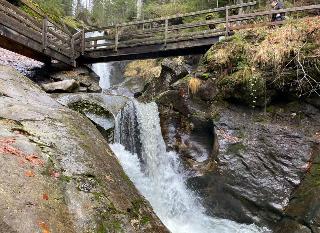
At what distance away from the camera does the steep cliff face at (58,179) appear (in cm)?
434

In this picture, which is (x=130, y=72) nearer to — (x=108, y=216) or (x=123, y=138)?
(x=123, y=138)

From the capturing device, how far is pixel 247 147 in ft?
33.7

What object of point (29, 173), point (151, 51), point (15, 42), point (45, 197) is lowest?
point (45, 197)

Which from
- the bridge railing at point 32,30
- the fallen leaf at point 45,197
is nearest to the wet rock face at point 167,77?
the bridge railing at point 32,30

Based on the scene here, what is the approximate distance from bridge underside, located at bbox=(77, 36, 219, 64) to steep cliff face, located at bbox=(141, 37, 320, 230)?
2.28 metres

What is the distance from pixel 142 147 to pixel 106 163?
4.55 meters

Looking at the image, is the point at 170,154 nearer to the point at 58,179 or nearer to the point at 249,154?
the point at 249,154

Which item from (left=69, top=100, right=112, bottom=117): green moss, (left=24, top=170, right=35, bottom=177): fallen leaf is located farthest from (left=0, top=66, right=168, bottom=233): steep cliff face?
(left=69, top=100, right=112, bottom=117): green moss

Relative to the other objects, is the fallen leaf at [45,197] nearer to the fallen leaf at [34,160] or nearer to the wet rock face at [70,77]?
the fallen leaf at [34,160]

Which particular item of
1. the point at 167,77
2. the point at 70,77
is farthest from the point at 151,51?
the point at 70,77

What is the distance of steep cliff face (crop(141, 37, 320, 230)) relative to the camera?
358 inches

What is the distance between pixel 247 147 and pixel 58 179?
648cm

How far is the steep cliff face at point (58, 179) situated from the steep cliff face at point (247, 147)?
13.2ft

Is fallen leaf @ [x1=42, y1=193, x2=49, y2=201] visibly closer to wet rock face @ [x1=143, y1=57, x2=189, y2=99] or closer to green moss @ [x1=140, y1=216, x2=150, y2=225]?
green moss @ [x1=140, y1=216, x2=150, y2=225]
